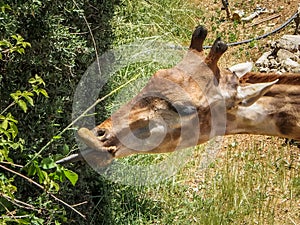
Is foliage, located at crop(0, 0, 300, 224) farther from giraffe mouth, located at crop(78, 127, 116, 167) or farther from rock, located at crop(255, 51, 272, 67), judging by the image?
rock, located at crop(255, 51, 272, 67)

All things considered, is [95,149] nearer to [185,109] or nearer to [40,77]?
[185,109]

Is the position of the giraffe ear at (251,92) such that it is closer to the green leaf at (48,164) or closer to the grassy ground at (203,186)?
the green leaf at (48,164)

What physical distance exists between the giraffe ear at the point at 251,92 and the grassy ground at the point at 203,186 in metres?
1.20

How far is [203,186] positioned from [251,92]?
203cm

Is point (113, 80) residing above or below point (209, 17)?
above

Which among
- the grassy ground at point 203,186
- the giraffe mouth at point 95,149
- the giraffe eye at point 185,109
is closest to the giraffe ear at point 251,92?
the giraffe eye at point 185,109

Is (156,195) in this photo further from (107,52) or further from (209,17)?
(209,17)

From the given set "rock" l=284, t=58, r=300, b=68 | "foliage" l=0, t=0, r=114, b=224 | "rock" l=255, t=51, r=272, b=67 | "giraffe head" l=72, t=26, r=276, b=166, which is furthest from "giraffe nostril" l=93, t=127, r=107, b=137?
"rock" l=255, t=51, r=272, b=67

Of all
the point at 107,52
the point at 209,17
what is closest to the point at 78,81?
the point at 107,52

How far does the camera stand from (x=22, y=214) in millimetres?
3262

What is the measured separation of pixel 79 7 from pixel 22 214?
1524 millimetres

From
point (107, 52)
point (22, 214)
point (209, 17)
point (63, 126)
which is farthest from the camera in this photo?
point (209, 17)

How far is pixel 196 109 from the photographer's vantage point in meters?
3.45

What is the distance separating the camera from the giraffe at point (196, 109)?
333cm
